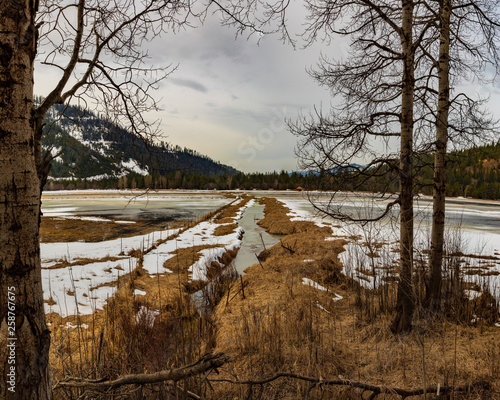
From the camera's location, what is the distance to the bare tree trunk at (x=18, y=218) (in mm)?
1263

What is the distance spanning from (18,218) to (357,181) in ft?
13.4

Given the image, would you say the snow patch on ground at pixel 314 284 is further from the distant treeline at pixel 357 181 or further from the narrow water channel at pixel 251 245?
the distant treeline at pixel 357 181

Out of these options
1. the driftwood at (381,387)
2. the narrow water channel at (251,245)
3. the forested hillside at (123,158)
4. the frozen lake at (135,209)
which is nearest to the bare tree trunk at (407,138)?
the forested hillside at (123,158)

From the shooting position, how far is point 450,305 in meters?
4.82

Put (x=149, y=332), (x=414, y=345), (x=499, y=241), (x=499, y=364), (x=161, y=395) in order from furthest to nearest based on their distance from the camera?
(x=499, y=241) → (x=149, y=332) → (x=414, y=345) → (x=499, y=364) → (x=161, y=395)

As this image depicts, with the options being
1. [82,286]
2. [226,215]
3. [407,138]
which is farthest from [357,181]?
[226,215]

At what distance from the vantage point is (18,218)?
4.23 feet

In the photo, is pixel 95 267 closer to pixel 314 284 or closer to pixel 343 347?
pixel 314 284

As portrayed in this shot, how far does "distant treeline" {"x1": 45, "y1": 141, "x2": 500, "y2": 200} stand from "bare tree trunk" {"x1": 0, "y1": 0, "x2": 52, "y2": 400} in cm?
99

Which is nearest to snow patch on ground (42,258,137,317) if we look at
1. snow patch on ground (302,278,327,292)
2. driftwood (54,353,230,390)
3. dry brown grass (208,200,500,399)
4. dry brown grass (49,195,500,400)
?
dry brown grass (49,195,500,400)

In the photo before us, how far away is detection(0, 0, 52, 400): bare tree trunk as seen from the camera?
4.14ft

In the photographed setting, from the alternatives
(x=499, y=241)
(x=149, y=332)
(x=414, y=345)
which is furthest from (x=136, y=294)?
(x=499, y=241)

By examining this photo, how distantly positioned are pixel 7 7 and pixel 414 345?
5.40 meters

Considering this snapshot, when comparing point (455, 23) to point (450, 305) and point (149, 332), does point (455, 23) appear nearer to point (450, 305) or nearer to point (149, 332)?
point (450, 305)
